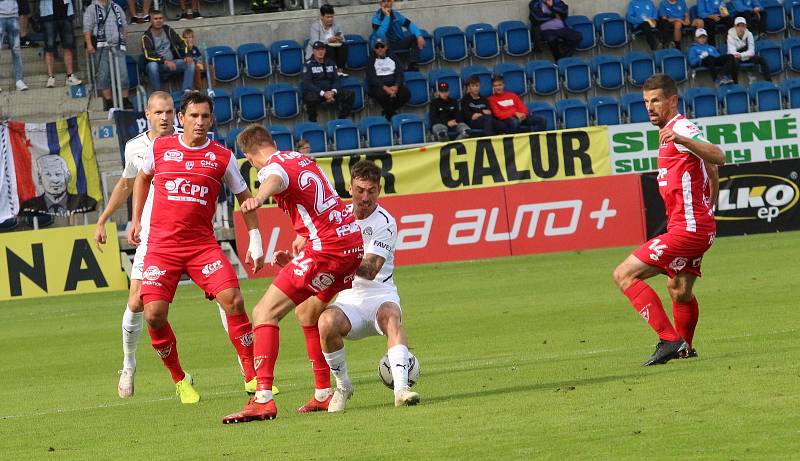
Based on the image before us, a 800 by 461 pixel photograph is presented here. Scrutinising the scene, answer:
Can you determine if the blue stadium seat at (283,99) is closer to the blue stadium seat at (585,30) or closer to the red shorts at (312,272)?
the blue stadium seat at (585,30)

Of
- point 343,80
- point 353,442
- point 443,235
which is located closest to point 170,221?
point 353,442

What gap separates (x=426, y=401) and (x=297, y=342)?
5.22 m

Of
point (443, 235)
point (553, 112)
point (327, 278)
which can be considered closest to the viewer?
point (327, 278)

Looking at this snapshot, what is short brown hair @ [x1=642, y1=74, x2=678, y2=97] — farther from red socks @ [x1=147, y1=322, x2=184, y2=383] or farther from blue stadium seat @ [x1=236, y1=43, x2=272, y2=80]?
blue stadium seat @ [x1=236, y1=43, x2=272, y2=80]

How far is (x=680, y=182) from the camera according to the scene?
9.98m

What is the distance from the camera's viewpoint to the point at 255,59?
88.7 feet

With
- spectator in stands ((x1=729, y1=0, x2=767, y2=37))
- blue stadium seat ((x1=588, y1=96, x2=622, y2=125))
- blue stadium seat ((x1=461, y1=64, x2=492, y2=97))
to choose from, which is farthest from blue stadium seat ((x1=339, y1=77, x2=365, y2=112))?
spectator in stands ((x1=729, y1=0, x2=767, y2=37))

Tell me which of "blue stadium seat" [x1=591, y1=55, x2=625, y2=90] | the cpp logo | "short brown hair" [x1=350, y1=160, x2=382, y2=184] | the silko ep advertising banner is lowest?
the cpp logo

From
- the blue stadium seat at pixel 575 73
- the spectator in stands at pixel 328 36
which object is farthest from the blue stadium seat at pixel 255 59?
the blue stadium seat at pixel 575 73

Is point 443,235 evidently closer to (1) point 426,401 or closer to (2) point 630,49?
(2) point 630,49

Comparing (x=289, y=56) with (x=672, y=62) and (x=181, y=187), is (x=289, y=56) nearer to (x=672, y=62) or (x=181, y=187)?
(x=672, y=62)

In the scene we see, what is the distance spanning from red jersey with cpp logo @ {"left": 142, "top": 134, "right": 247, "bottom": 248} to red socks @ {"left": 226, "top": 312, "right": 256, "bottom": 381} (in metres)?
0.59

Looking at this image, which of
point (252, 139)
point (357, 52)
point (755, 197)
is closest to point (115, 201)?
point (252, 139)

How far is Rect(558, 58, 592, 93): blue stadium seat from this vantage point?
27266mm
